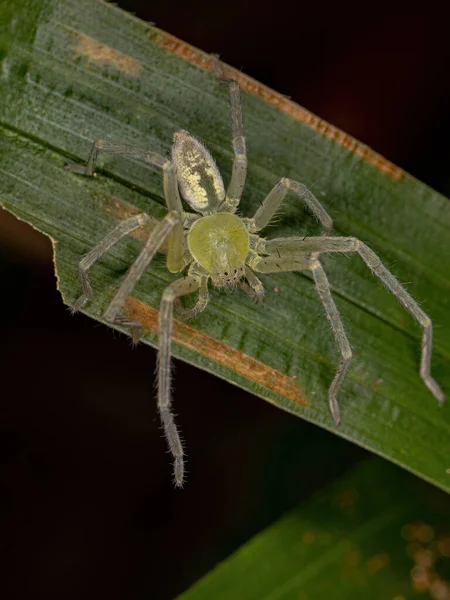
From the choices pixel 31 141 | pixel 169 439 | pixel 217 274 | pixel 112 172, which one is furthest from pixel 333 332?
pixel 31 141

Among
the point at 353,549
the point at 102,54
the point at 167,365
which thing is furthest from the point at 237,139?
the point at 353,549

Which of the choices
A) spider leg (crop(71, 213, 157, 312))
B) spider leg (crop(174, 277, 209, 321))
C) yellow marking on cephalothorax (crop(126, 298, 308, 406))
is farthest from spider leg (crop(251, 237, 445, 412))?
spider leg (crop(71, 213, 157, 312))

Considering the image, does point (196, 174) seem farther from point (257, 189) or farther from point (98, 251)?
point (98, 251)

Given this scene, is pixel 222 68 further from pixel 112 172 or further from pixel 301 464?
pixel 301 464

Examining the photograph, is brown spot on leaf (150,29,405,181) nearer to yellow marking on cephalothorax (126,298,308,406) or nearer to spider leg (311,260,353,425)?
spider leg (311,260,353,425)

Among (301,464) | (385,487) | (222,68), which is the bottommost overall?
(301,464)

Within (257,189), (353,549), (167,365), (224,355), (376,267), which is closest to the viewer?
(167,365)
